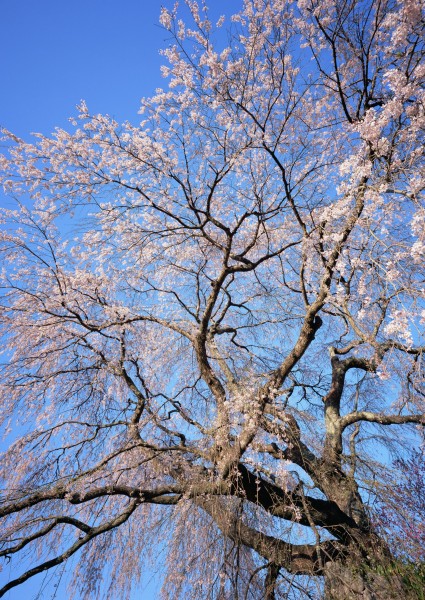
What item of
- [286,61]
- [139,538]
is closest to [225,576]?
[139,538]

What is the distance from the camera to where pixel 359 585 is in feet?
11.7

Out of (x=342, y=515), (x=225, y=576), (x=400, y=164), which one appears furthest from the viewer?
(x=342, y=515)

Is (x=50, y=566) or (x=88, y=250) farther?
(x=88, y=250)

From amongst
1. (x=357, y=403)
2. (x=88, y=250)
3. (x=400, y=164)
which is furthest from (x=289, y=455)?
Result: (x=88, y=250)

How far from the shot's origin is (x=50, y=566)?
4.03 meters

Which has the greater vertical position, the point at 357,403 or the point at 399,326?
the point at 357,403

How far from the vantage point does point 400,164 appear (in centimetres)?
364

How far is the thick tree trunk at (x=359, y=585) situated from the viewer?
3.34 meters

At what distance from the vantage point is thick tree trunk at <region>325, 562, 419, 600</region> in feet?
11.0

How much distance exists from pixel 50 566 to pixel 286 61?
5.68 meters

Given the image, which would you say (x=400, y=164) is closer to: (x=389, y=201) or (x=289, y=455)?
(x=389, y=201)

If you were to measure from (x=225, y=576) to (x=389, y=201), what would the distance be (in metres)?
3.51

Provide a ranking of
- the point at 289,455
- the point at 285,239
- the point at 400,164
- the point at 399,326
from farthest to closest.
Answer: the point at 285,239 < the point at 289,455 < the point at 400,164 < the point at 399,326

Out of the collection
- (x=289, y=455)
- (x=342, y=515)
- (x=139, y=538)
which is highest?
(x=289, y=455)
